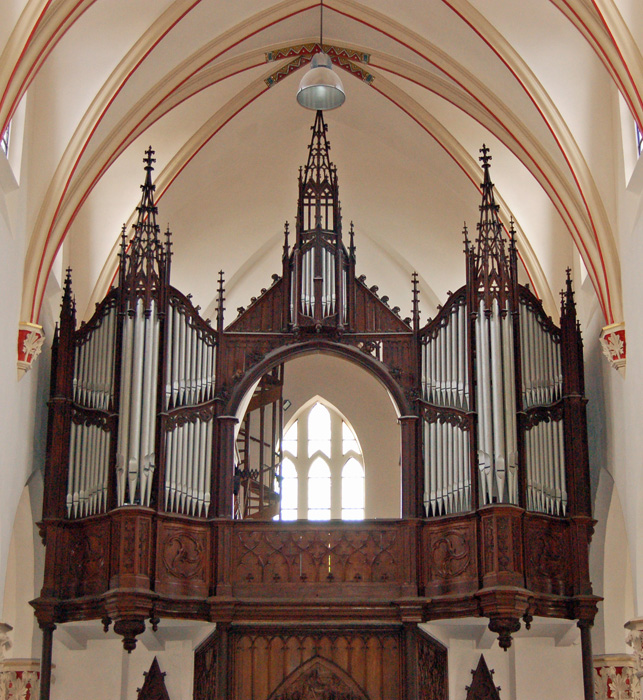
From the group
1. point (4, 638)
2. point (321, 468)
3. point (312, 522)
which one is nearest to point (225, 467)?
point (312, 522)

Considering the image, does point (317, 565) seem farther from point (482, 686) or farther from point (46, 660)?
point (46, 660)

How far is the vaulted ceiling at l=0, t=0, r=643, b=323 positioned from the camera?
793 inches

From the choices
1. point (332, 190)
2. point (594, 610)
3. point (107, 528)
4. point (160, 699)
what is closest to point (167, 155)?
point (332, 190)

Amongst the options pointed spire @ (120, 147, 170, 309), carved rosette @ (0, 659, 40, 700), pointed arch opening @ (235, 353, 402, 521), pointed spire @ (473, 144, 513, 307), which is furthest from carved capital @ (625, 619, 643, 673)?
pointed arch opening @ (235, 353, 402, 521)

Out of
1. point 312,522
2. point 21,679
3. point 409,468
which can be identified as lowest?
point 21,679

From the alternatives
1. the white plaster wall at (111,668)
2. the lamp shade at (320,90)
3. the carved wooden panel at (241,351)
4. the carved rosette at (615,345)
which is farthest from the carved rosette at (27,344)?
the carved rosette at (615,345)

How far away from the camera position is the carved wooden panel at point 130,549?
18.8m

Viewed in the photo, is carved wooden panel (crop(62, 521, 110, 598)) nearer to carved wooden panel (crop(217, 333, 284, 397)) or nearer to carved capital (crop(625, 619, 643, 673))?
carved wooden panel (crop(217, 333, 284, 397))

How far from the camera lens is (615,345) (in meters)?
19.5

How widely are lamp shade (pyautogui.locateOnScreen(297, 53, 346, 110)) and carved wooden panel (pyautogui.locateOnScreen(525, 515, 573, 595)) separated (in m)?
7.26

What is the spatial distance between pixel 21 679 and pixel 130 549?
363 cm

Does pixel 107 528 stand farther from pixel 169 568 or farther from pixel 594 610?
pixel 594 610

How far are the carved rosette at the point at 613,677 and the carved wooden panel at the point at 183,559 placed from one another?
6.61 m

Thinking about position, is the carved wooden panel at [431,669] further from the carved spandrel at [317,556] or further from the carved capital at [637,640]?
the carved capital at [637,640]
